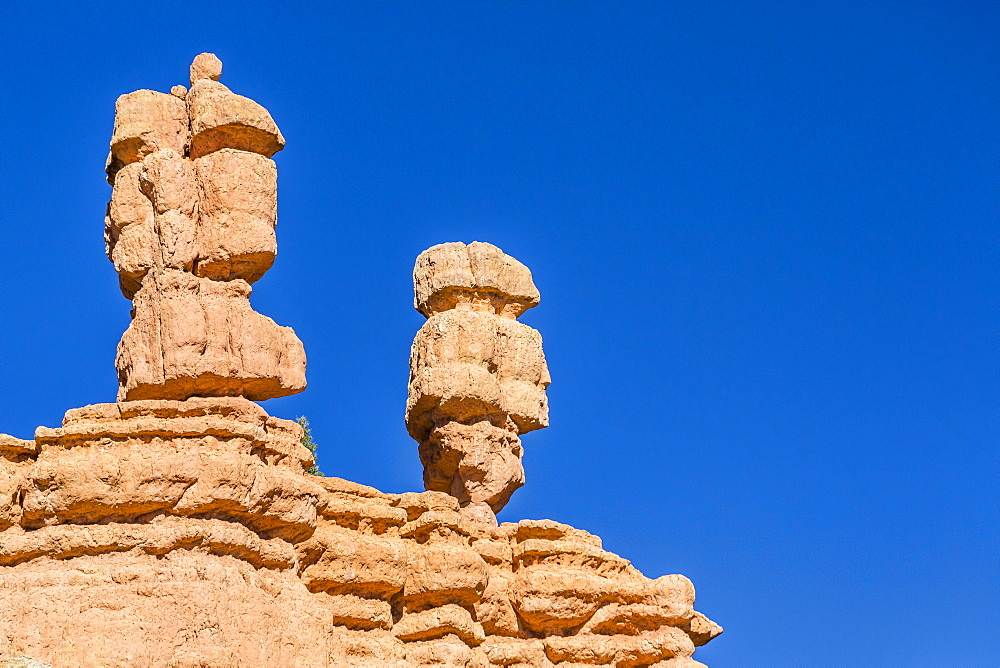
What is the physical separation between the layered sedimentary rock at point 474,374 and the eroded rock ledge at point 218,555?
5.62 ft

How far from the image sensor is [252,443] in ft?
51.2

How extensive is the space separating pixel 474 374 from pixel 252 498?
5466 millimetres

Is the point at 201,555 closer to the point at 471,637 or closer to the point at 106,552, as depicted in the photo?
the point at 106,552

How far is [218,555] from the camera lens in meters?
15.1

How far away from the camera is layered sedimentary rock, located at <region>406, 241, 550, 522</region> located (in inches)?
800

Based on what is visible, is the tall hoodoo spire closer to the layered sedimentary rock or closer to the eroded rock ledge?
the eroded rock ledge

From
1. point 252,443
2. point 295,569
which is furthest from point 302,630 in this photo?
point 252,443

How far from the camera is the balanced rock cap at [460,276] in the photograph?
2128 cm

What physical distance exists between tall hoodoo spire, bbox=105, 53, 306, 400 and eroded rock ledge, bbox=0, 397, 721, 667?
56 cm

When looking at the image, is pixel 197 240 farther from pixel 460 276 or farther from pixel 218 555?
pixel 460 276

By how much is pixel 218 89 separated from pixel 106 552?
5397 millimetres

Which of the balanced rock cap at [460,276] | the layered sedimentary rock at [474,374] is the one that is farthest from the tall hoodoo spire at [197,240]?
the balanced rock cap at [460,276]

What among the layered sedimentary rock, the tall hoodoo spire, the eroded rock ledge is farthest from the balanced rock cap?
the tall hoodoo spire

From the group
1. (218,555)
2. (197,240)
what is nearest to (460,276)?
(197,240)
